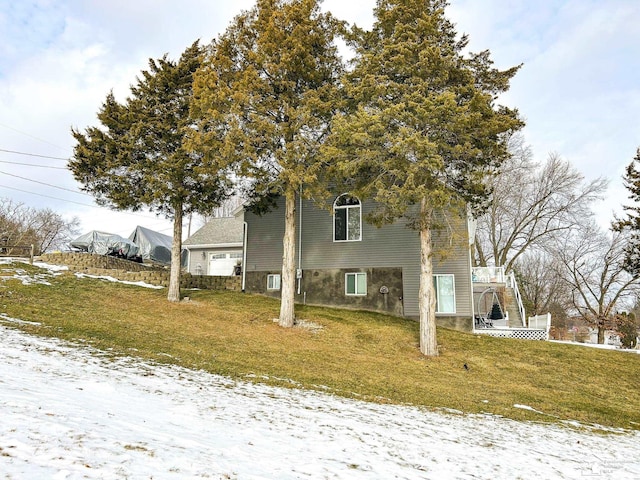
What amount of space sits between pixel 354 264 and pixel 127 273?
442 inches

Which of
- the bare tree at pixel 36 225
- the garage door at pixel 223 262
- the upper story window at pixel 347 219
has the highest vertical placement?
the bare tree at pixel 36 225

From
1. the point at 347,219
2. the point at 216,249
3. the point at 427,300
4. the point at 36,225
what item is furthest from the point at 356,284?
the point at 36,225

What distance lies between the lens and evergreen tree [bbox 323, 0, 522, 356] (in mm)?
12508

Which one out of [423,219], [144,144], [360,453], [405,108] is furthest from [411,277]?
[360,453]

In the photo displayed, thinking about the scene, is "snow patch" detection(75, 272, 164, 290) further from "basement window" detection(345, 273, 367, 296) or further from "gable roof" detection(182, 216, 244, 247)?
"basement window" detection(345, 273, 367, 296)

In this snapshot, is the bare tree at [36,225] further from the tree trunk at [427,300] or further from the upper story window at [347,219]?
the tree trunk at [427,300]

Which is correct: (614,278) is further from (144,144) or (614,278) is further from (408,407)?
(144,144)

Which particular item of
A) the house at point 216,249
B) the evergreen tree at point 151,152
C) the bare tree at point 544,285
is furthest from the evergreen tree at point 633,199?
the house at point 216,249

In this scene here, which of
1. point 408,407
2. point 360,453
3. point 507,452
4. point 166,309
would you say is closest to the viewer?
point 360,453

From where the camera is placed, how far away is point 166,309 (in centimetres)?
1514

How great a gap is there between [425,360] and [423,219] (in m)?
4.55

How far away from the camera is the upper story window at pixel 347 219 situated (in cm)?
1878

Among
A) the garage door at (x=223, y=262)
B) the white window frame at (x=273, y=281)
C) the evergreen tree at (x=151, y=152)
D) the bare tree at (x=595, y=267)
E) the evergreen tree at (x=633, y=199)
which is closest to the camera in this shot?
the evergreen tree at (x=151, y=152)

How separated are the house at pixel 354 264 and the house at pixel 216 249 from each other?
5303 millimetres
